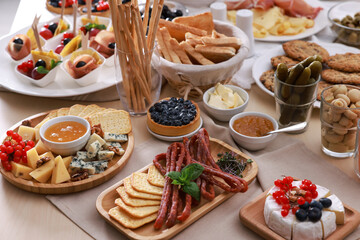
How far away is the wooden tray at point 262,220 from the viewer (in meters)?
1.39

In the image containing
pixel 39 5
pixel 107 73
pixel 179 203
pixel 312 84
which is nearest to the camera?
pixel 179 203

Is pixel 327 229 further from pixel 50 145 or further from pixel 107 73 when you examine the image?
pixel 107 73

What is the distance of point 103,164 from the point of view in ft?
5.61

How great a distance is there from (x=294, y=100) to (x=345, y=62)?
523mm

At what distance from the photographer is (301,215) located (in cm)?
136

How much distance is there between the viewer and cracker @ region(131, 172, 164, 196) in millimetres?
1542

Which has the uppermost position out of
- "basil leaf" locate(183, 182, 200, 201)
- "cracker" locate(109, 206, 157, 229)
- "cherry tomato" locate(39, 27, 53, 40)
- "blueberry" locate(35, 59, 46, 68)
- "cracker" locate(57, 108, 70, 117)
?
"blueberry" locate(35, 59, 46, 68)

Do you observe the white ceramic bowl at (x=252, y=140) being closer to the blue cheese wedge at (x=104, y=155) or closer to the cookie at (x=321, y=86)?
the cookie at (x=321, y=86)

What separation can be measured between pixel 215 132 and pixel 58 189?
2.30 ft

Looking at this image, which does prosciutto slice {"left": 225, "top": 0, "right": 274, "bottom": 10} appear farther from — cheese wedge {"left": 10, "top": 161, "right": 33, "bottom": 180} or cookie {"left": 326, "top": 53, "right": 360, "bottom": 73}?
cheese wedge {"left": 10, "top": 161, "right": 33, "bottom": 180}

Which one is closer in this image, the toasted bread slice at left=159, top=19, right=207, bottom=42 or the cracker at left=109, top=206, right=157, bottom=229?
the cracker at left=109, top=206, right=157, bottom=229

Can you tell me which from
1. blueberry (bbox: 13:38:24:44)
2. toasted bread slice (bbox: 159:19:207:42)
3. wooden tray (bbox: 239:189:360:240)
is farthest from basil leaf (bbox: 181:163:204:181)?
blueberry (bbox: 13:38:24:44)

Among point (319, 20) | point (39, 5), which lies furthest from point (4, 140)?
point (319, 20)

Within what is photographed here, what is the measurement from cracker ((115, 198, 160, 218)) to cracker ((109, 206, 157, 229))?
1 cm
